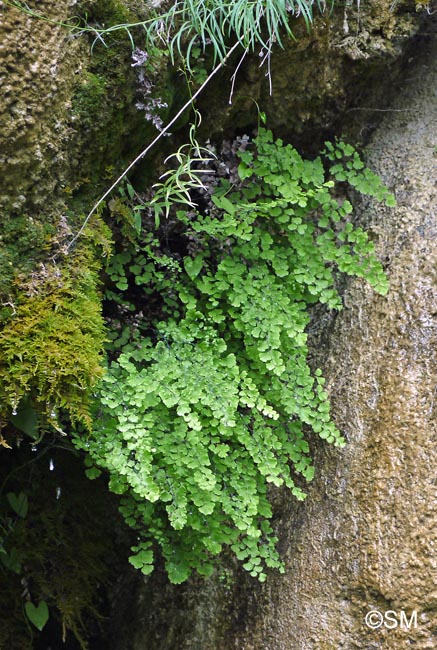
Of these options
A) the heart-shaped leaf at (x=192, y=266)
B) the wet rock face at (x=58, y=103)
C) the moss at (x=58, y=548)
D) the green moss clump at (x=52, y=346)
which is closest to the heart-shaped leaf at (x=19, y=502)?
the moss at (x=58, y=548)

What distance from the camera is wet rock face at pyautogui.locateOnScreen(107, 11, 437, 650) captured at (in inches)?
88.4

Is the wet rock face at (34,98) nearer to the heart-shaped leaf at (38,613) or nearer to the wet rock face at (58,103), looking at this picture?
the wet rock face at (58,103)

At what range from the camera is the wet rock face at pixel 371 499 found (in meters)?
2.24

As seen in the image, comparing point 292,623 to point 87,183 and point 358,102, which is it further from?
point 358,102

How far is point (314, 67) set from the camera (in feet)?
8.36

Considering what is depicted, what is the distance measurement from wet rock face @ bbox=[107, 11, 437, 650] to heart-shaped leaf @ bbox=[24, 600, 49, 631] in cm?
38

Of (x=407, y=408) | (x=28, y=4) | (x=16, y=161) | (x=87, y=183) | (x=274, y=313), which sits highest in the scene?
(x=28, y=4)

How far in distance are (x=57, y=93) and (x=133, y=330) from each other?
32.4 inches

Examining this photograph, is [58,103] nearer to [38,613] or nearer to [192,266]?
[192,266]

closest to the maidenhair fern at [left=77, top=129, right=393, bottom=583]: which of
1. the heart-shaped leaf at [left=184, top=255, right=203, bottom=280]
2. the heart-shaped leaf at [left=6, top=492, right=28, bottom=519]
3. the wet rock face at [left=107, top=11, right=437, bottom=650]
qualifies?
the heart-shaped leaf at [left=184, top=255, right=203, bottom=280]

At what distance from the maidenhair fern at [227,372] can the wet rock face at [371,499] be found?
0.45 ft

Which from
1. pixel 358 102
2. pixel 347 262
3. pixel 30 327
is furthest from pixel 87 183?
pixel 358 102

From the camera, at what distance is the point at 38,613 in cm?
261

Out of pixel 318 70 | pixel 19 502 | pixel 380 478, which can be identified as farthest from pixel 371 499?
pixel 318 70
